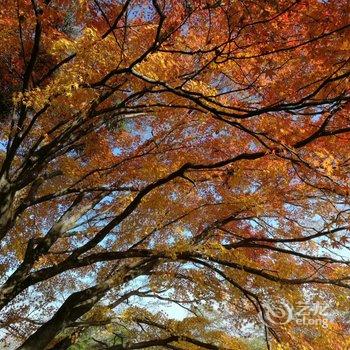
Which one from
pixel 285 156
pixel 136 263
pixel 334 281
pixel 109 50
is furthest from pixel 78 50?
pixel 334 281

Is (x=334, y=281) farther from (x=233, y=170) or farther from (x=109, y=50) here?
(x=109, y=50)

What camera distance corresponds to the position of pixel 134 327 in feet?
38.4

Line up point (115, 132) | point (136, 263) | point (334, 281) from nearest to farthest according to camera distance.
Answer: point (334, 281), point (136, 263), point (115, 132)

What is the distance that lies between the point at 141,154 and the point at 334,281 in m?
4.70

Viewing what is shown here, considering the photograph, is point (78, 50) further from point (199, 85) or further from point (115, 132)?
point (115, 132)

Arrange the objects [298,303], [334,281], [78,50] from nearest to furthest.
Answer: [78,50]
[334,281]
[298,303]

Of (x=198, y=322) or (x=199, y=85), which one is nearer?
(x=199, y=85)

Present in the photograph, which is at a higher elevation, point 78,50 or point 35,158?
point 78,50

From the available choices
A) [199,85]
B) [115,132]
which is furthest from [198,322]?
[199,85]

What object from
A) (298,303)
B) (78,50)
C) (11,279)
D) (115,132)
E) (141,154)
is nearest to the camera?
(78,50)

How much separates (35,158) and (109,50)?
7.82ft

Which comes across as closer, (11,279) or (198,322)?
(11,279)

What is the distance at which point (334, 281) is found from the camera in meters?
6.11

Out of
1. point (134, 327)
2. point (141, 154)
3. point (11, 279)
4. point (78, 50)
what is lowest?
point (11, 279)
